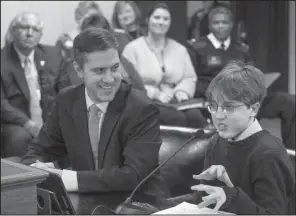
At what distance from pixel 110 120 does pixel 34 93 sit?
1984 mm

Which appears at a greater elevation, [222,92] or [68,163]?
[222,92]

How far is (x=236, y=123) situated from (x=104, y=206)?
44 cm

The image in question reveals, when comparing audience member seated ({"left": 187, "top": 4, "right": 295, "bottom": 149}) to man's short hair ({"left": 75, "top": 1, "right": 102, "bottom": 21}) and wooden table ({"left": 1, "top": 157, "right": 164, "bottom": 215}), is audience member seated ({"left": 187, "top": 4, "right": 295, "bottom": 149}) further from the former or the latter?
wooden table ({"left": 1, "top": 157, "right": 164, "bottom": 215})

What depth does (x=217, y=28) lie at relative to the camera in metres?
4.84

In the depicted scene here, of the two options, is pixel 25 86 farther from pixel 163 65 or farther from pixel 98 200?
pixel 98 200

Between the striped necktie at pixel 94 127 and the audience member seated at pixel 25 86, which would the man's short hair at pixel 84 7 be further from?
the striped necktie at pixel 94 127

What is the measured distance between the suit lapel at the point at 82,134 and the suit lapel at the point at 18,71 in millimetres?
1843

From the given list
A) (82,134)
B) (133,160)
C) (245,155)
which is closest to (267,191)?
(245,155)

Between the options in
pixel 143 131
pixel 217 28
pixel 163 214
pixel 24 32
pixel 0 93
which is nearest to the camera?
pixel 163 214

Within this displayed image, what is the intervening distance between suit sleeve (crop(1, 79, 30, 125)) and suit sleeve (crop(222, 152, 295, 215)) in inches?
92.6

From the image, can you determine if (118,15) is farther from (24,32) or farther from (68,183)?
(68,183)

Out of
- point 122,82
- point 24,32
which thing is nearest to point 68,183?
point 122,82

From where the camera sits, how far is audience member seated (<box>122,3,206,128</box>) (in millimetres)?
4318

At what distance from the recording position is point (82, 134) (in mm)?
1952
